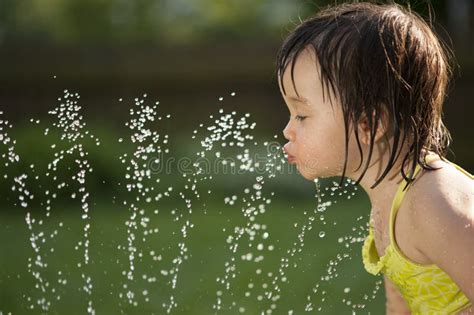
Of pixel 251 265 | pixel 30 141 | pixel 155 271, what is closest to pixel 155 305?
pixel 155 271

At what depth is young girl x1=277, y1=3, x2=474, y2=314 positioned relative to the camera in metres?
2.70

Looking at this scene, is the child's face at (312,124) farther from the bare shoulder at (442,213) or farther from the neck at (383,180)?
the bare shoulder at (442,213)

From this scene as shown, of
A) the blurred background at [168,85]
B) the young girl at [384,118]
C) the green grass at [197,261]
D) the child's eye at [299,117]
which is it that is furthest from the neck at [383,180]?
the blurred background at [168,85]

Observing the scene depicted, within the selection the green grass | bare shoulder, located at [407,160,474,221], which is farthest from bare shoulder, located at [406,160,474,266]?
the green grass

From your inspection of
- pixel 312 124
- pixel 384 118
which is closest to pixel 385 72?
pixel 384 118

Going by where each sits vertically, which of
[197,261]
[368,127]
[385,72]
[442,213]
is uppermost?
[385,72]

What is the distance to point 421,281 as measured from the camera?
275 cm

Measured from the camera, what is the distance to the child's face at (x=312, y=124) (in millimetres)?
2770

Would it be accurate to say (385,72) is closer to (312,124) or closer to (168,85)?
(312,124)

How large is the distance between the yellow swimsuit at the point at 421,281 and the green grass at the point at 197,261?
→ 2.32 m

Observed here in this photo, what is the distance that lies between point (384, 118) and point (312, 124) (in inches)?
9.1

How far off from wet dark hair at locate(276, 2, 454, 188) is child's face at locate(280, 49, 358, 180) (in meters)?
0.03

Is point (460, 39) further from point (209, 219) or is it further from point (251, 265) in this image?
point (251, 265)

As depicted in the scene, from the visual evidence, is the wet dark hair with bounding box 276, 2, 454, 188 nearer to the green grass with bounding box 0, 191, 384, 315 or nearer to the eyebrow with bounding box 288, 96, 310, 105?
the eyebrow with bounding box 288, 96, 310, 105
